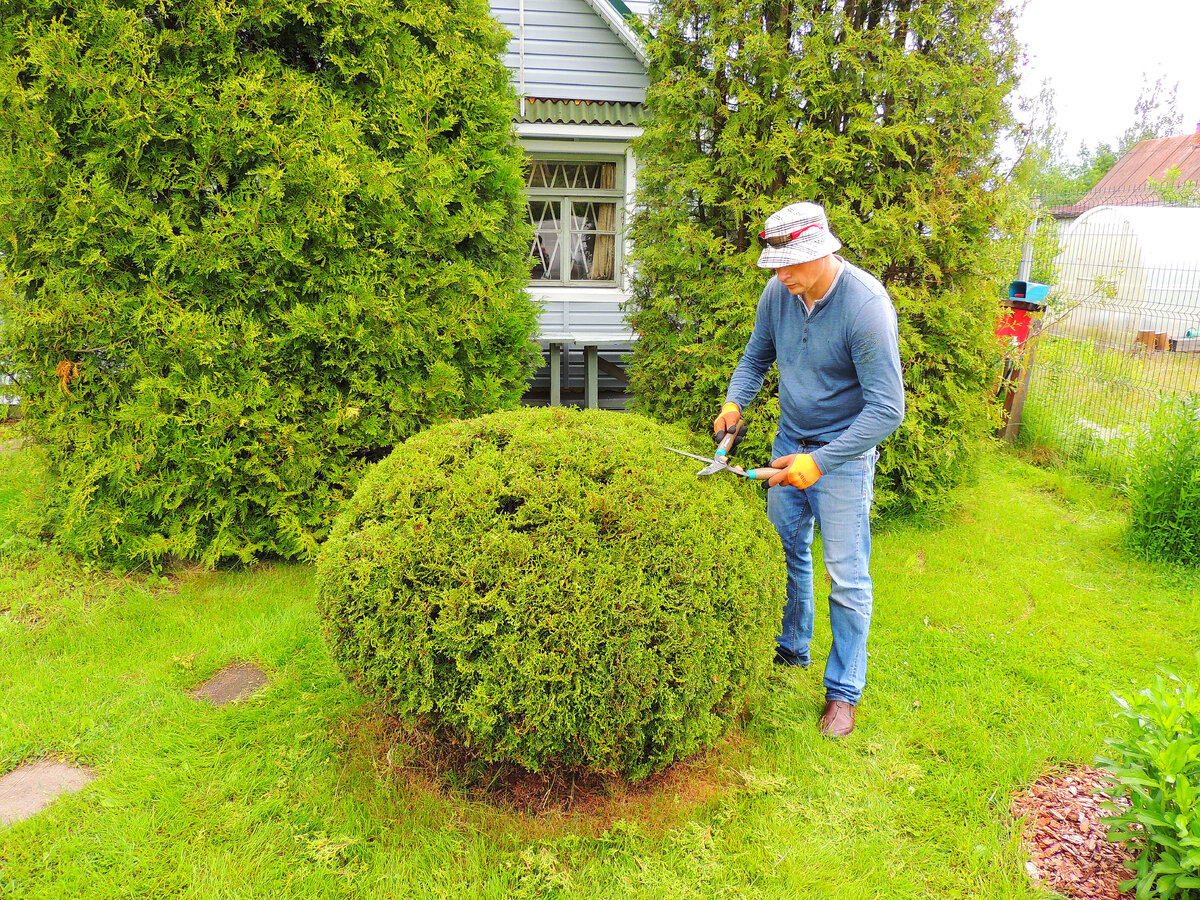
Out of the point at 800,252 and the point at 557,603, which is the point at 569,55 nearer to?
the point at 800,252

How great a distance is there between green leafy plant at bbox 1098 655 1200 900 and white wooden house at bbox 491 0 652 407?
6875 mm

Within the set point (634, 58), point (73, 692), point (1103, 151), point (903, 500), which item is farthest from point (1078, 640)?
point (1103, 151)

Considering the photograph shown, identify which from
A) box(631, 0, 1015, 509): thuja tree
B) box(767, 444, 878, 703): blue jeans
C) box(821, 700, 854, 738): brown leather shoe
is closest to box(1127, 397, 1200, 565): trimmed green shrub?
box(631, 0, 1015, 509): thuja tree

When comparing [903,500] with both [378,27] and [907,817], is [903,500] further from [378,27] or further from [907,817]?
[378,27]

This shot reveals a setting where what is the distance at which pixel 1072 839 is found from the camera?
2.87m

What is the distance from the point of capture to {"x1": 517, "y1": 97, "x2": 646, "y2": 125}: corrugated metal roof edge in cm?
897

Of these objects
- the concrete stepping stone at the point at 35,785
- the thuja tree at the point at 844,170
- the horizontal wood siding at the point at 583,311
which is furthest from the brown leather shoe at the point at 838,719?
the horizontal wood siding at the point at 583,311

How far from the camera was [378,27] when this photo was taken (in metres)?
4.60

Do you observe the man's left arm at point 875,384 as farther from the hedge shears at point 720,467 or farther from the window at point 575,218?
the window at point 575,218

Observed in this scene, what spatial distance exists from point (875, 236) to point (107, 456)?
552cm

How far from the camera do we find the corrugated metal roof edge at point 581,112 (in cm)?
897

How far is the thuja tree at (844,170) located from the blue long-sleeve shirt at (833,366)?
6.08 feet

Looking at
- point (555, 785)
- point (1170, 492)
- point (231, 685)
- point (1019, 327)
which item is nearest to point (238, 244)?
point (231, 685)

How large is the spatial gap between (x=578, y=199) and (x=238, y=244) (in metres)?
5.95
